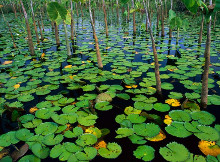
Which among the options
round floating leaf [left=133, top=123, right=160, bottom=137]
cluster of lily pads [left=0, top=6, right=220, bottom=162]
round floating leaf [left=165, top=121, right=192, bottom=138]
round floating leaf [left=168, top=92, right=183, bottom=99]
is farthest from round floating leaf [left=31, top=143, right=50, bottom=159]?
round floating leaf [left=168, top=92, right=183, bottom=99]

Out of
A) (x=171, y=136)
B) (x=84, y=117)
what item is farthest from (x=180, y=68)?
(x=84, y=117)

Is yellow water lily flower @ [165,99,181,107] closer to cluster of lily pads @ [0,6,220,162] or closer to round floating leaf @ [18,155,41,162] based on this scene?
cluster of lily pads @ [0,6,220,162]

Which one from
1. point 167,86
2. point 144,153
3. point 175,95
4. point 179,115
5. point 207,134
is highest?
point 167,86

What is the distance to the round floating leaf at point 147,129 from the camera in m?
2.86

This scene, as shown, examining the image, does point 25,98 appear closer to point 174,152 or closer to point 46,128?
point 46,128

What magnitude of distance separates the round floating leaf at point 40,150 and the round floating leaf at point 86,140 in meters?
0.51

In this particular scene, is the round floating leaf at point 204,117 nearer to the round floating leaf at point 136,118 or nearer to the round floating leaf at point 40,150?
the round floating leaf at point 136,118

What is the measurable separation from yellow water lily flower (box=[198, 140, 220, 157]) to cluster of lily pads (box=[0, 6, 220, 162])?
12mm

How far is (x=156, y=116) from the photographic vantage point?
3.33 m

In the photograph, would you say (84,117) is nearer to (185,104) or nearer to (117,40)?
(185,104)

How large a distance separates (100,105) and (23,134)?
5.47 ft

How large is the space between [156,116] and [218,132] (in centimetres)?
109

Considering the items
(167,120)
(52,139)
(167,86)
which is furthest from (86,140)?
(167,86)

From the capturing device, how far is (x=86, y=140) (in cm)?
276
